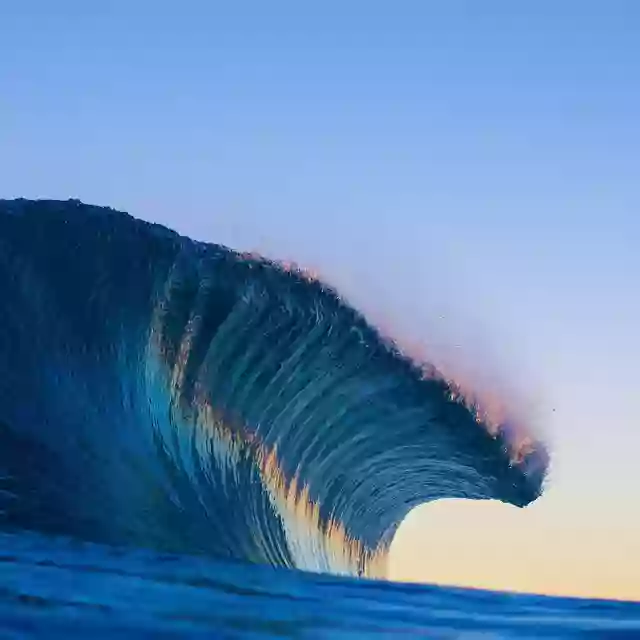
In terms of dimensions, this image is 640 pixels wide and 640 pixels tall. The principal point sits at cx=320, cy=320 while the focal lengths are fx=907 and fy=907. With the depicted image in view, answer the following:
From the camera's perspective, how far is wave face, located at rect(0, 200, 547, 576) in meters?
10.1

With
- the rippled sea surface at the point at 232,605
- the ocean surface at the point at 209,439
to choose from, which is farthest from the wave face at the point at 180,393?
the rippled sea surface at the point at 232,605

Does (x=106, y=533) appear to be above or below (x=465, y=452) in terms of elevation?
below

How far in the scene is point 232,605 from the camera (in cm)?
618

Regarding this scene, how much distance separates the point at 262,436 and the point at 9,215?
459 cm

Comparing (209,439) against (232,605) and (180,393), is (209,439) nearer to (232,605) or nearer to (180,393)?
(180,393)

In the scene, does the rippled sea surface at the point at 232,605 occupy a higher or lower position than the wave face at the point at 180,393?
lower

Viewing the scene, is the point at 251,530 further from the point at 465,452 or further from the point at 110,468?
the point at 465,452

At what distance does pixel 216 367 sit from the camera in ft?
40.2

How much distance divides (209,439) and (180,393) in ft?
2.38

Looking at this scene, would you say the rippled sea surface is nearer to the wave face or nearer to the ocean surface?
the ocean surface

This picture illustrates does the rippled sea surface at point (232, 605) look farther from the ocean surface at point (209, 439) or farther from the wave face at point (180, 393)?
the wave face at point (180, 393)

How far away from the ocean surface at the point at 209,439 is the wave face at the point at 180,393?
0.08 ft

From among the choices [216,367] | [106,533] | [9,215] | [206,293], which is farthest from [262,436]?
[9,215]

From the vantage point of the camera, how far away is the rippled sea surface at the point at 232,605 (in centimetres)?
541
